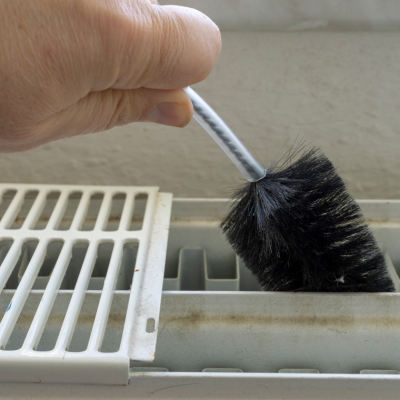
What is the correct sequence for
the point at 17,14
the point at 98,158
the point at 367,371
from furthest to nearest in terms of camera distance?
the point at 98,158
the point at 367,371
the point at 17,14

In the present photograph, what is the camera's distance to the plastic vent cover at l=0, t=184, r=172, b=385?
13.2 inches

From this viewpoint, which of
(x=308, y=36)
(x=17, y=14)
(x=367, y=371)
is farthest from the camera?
(x=308, y=36)

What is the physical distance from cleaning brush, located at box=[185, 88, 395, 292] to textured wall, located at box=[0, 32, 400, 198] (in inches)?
8.5

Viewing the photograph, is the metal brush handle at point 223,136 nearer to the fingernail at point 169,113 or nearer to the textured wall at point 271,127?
the fingernail at point 169,113

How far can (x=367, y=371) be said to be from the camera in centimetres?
44

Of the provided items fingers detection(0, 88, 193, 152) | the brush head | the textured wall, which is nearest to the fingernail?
fingers detection(0, 88, 193, 152)

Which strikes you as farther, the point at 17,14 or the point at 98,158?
the point at 98,158

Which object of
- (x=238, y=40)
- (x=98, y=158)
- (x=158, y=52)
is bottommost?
(x=98, y=158)

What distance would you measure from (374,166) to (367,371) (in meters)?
0.39

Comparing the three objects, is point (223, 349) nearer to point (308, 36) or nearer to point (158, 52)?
point (158, 52)

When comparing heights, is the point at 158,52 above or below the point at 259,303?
above

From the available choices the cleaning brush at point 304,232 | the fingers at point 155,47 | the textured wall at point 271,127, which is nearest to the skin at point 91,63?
the fingers at point 155,47

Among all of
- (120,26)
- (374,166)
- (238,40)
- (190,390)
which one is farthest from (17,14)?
(374,166)

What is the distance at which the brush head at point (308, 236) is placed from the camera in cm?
45
